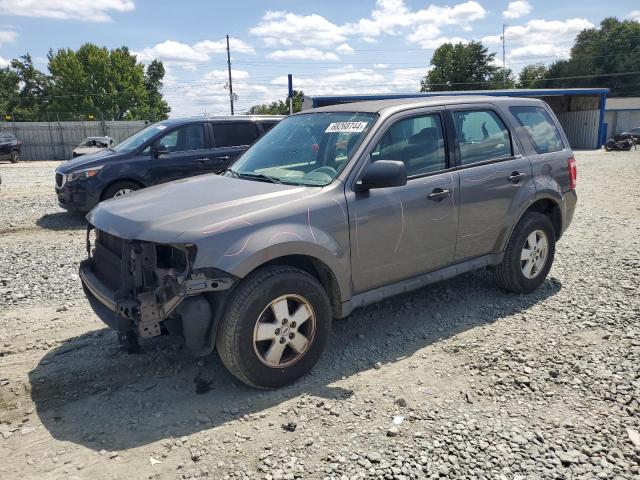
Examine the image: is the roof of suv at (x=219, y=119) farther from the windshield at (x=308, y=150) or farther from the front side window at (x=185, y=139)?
the windshield at (x=308, y=150)

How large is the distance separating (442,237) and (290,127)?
169 cm

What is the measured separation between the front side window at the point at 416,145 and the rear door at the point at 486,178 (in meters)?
0.22

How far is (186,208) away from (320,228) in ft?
3.03

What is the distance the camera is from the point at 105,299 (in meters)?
3.58

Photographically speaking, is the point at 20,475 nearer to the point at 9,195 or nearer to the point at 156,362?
the point at 156,362

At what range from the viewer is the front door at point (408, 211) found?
12.7ft

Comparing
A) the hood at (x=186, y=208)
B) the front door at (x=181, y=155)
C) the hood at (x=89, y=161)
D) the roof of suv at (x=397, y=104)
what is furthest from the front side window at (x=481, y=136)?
the hood at (x=89, y=161)

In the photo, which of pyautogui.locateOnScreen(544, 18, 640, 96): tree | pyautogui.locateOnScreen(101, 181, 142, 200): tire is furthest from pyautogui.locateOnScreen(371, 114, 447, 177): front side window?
pyautogui.locateOnScreen(544, 18, 640, 96): tree

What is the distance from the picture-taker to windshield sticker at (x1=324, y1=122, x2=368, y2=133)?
13.5 ft

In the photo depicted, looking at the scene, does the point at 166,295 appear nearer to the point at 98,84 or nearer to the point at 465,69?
the point at 98,84

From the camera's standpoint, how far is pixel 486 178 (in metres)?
4.64

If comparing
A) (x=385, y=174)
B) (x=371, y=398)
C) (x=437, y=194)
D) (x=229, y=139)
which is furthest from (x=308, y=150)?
(x=229, y=139)

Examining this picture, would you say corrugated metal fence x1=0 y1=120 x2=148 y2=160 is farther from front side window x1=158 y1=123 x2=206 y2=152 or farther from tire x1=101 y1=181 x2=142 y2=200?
tire x1=101 y1=181 x2=142 y2=200

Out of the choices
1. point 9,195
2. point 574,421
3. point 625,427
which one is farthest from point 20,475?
point 9,195
